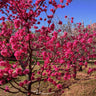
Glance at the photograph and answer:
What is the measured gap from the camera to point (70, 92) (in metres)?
6.43

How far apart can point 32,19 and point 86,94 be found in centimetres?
491

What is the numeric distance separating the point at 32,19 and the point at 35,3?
1.97 feet

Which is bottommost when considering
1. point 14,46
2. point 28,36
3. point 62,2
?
point 14,46

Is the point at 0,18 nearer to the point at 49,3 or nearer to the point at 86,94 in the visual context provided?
the point at 49,3

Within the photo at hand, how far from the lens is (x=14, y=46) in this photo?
3.09 metres

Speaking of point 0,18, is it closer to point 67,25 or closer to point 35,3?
point 35,3

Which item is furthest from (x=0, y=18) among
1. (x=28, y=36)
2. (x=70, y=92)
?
(x=70, y=92)

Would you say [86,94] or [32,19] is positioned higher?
[32,19]

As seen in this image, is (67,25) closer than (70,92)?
No

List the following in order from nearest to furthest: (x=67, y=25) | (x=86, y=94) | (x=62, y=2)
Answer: (x=62, y=2) → (x=86, y=94) → (x=67, y=25)

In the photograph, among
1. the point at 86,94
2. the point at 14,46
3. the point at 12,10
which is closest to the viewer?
the point at 14,46

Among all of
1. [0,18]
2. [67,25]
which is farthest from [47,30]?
[67,25]

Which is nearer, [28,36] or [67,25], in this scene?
[28,36]

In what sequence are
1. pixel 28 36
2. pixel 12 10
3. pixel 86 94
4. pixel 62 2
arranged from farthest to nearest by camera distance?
pixel 86 94
pixel 12 10
pixel 62 2
pixel 28 36
